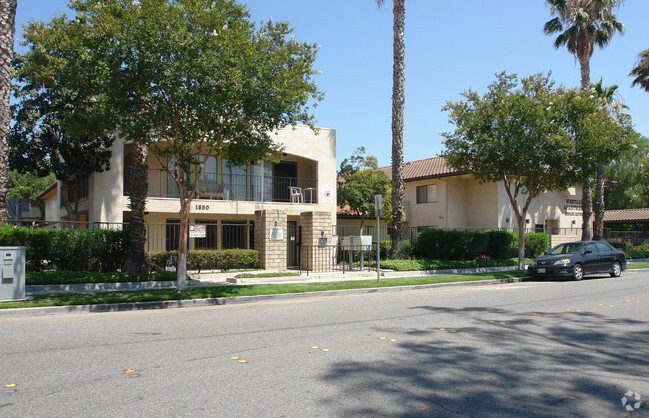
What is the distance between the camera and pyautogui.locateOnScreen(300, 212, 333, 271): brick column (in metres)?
21.5

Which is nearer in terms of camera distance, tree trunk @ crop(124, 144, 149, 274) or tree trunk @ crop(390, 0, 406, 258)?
tree trunk @ crop(124, 144, 149, 274)

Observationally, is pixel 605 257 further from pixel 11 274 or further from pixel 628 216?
pixel 628 216

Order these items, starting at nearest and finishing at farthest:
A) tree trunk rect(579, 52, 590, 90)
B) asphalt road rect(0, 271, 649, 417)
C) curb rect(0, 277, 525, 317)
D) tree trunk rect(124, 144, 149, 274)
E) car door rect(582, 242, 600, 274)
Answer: asphalt road rect(0, 271, 649, 417) → curb rect(0, 277, 525, 317) → tree trunk rect(124, 144, 149, 274) → car door rect(582, 242, 600, 274) → tree trunk rect(579, 52, 590, 90)

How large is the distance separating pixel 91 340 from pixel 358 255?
17163 millimetres

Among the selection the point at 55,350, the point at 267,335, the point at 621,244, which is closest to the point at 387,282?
the point at 267,335

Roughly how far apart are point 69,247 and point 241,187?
9.69m

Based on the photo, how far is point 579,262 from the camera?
18750 mm

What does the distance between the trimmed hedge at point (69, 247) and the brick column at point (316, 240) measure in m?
7.66

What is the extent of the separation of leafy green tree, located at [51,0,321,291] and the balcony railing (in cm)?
845

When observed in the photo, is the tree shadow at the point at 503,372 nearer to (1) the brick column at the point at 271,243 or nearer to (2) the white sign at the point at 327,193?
(1) the brick column at the point at 271,243

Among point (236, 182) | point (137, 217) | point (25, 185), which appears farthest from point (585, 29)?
point (25, 185)

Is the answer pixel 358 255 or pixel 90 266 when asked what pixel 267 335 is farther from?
pixel 358 255

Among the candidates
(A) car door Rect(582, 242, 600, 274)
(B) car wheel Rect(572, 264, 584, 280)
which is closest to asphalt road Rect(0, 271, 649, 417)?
(B) car wheel Rect(572, 264, 584, 280)

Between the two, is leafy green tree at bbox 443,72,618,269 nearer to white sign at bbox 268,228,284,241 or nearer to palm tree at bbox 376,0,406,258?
palm tree at bbox 376,0,406,258
